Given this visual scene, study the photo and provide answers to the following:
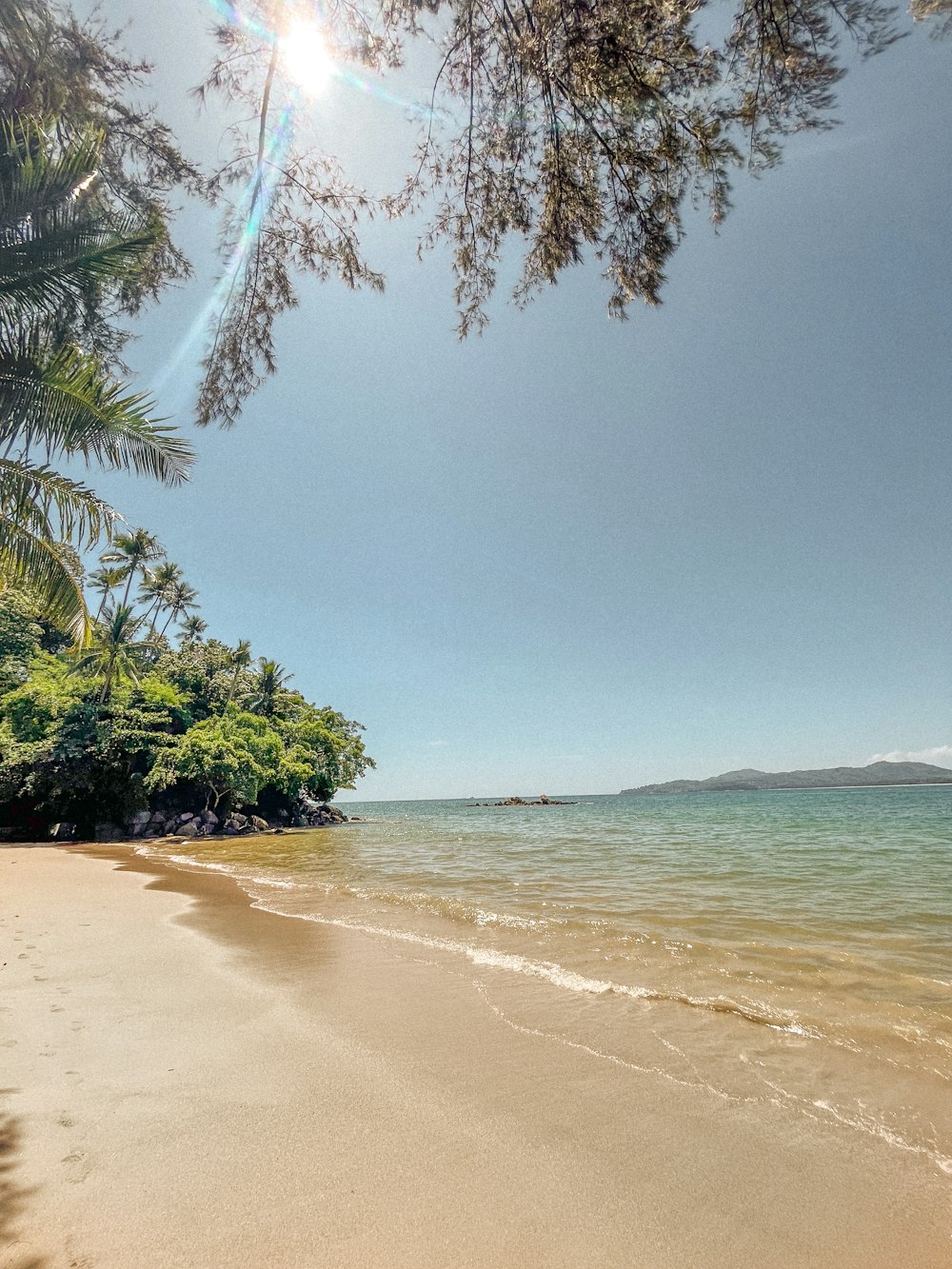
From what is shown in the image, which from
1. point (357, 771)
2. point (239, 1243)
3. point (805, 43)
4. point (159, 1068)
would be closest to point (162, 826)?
point (357, 771)

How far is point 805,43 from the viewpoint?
4203 mm

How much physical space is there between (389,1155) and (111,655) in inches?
1026

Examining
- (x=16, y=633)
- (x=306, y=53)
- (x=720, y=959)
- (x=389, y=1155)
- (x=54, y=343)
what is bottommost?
(x=720, y=959)

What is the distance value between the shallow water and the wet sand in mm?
372

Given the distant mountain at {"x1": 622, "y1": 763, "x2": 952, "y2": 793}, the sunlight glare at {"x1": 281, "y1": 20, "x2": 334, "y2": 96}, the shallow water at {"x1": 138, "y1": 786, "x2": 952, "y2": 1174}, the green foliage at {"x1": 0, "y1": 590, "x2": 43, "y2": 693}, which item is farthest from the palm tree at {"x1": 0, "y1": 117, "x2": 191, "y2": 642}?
the distant mountain at {"x1": 622, "y1": 763, "x2": 952, "y2": 793}

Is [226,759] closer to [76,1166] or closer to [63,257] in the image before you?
[63,257]

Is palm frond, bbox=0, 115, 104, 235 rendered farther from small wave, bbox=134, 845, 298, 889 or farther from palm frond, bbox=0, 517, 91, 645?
small wave, bbox=134, 845, 298, 889

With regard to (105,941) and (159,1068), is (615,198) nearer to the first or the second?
(159,1068)

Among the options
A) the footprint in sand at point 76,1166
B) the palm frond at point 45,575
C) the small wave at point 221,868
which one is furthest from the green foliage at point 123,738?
the footprint in sand at point 76,1166

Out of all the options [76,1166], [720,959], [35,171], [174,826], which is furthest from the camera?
[174,826]

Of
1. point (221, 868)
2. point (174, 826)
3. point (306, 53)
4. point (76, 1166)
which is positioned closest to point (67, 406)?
point (306, 53)

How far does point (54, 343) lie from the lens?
238 inches

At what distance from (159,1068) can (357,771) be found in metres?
36.5

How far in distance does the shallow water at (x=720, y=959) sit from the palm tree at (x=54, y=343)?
6.46 meters
